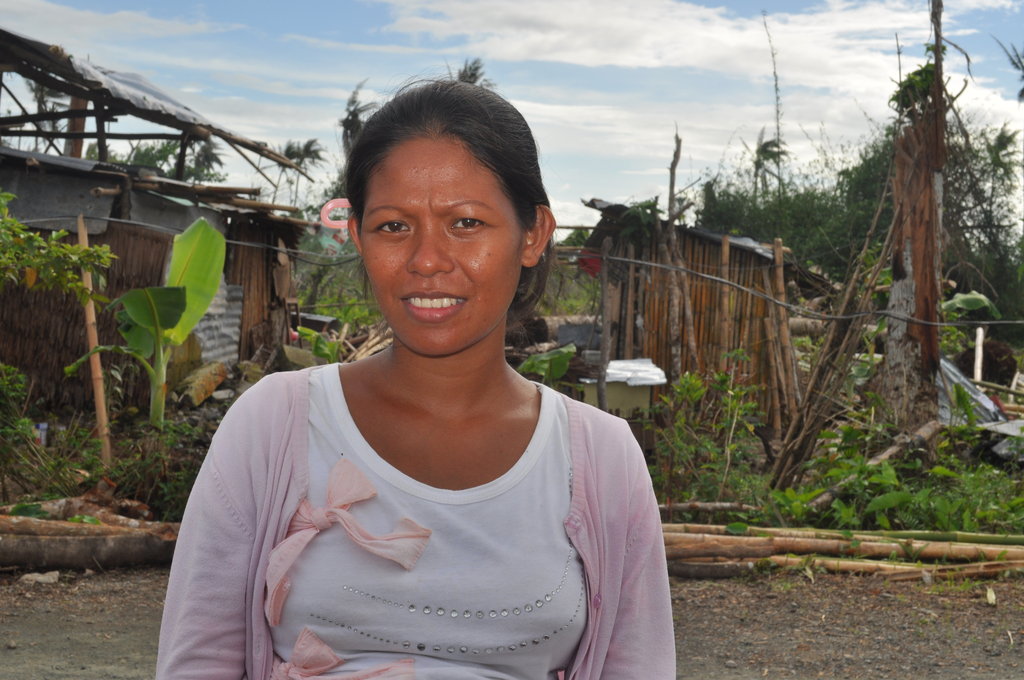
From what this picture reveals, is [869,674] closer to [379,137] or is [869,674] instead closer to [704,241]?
[379,137]

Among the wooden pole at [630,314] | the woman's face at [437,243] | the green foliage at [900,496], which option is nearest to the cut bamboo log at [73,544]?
the green foliage at [900,496]

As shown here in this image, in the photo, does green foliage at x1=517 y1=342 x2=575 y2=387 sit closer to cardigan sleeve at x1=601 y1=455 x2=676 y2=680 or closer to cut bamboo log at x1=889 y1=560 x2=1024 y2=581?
cut bamboo log at x1=889 y1=560 x2=1024 y2=581

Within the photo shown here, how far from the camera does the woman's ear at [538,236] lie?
1.71 meters

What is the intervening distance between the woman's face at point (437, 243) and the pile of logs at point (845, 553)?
4.23 metres

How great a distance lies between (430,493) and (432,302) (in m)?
0.30

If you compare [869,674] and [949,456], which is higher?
[949,456]

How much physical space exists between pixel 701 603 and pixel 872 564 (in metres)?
1.08

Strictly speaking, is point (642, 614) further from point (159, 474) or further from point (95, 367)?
point (95, 367)

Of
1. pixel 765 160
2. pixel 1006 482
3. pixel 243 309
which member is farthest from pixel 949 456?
pixel 765 160

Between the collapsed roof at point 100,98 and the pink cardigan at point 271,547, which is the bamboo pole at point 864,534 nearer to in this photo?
the pink cardigan at point 271,547

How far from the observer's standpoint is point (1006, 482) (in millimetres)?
6867

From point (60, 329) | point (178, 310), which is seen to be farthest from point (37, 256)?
point (60, 329)

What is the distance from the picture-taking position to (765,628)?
488 centimetres

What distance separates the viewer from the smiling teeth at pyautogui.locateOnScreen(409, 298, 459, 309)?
5.17 feet
